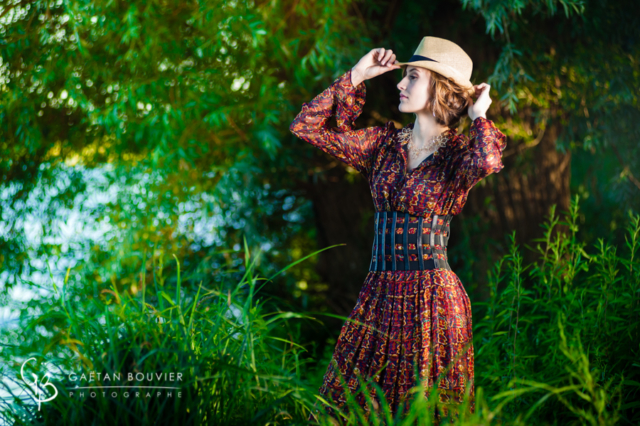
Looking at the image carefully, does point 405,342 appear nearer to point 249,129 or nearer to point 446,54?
A: point 446,54

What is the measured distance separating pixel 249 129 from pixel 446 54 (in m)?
2.00

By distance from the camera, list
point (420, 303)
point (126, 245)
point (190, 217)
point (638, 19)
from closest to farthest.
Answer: point (420, 303), point (638, 19), point (126, 245), point (190, 217)

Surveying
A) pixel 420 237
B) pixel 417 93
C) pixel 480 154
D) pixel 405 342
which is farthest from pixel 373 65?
pixel 405 342

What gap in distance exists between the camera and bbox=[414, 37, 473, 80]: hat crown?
6.73ft

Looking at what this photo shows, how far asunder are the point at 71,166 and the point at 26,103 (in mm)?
677

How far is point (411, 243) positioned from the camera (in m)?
2.02

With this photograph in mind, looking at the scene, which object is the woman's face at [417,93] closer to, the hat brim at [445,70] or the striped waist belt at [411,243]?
the hat brim at [445,70]

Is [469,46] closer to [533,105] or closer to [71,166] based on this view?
[533,105]

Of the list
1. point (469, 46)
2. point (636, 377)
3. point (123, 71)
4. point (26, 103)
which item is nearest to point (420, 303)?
point (636, 377)

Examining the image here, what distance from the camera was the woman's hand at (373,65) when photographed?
7.10 feet

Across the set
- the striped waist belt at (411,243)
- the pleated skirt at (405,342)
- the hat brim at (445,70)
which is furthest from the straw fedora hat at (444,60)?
the pleated skirt at (405,342)

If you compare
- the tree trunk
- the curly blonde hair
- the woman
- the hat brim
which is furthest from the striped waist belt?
the tree trunk

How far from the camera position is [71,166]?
4.41 m

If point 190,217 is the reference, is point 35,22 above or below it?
above
